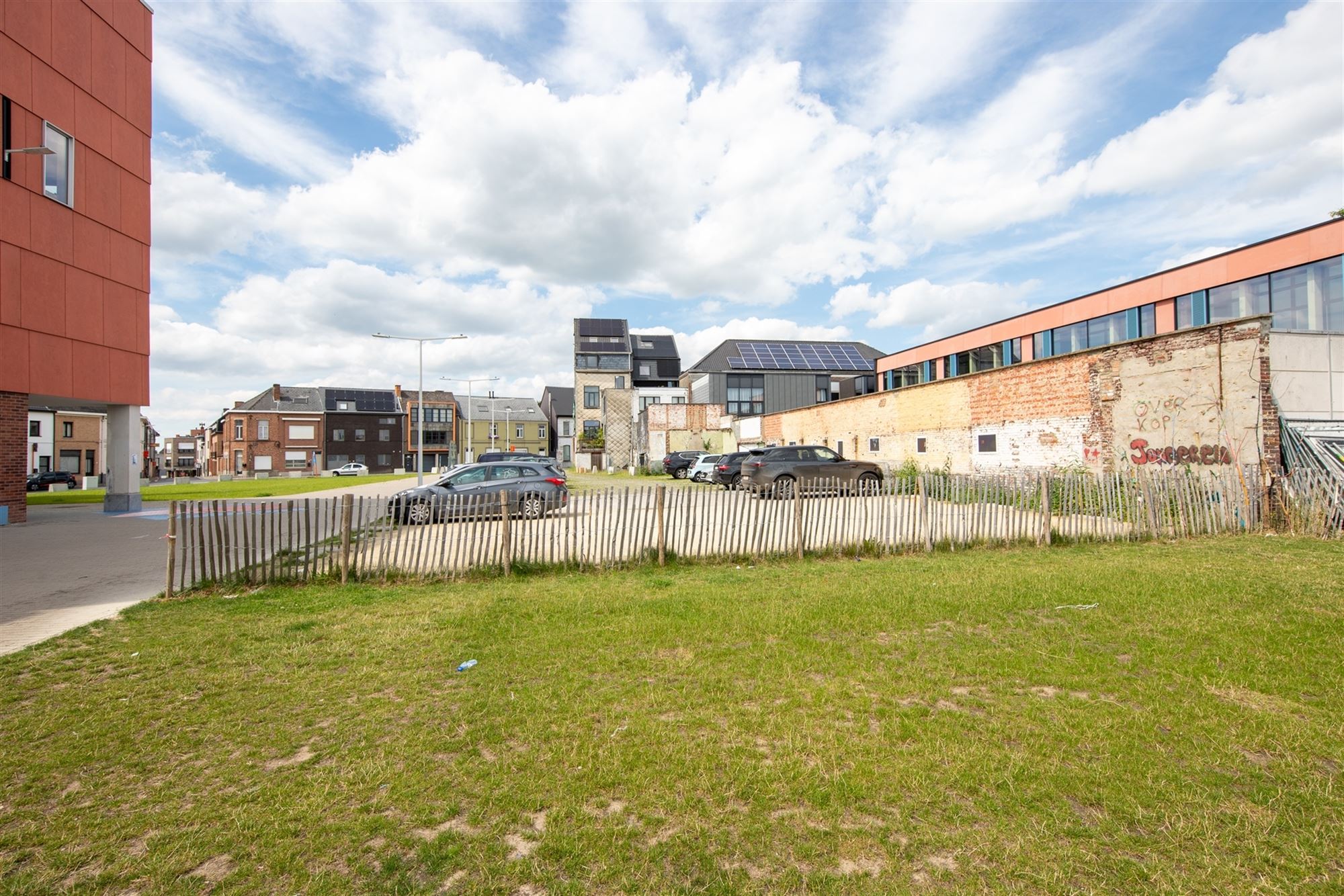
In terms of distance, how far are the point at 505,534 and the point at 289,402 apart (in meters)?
79.1

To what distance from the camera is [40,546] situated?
45.8ft

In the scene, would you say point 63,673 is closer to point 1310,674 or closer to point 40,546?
point 1310,674

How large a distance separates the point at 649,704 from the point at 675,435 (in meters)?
45.0

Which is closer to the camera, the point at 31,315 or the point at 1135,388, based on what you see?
the point at 1135,388

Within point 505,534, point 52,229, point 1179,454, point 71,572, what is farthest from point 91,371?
point 1179,454

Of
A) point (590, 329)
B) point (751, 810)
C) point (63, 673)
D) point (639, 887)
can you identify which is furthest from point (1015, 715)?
point (590, 329)

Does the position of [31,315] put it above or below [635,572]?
above

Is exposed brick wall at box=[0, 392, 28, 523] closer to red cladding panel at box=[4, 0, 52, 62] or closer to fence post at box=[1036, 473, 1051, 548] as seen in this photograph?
red cladding panel at box=[4, 0, 52, 62]

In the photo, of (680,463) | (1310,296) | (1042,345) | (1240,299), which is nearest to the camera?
(1310,296)

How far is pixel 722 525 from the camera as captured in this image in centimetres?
1048

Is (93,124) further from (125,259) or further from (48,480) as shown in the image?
(48,480)

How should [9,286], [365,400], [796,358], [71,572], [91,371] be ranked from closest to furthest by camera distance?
[71,572]
[9,286]
[91,371]
[796,358]
[365,400]

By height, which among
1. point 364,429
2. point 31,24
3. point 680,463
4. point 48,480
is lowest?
point 48,480

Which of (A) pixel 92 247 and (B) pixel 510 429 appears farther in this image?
(B) pixel 510 429
